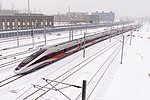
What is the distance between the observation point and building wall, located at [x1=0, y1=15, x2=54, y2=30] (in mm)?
64344

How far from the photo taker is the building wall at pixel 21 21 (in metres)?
64.3

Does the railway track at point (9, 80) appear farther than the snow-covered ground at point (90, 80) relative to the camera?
Yes

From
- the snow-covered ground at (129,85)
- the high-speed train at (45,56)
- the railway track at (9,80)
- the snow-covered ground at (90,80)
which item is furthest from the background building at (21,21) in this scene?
the snow-covered ground at (129,85)

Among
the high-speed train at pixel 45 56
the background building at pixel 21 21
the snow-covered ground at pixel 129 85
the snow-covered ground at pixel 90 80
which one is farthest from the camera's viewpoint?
the background building at pixel 21 21

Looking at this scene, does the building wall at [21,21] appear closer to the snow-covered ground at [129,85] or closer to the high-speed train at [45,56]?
the high-speed train at [45,56]

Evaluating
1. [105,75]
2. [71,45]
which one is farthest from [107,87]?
[71,45]

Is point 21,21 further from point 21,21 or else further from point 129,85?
point 129,85

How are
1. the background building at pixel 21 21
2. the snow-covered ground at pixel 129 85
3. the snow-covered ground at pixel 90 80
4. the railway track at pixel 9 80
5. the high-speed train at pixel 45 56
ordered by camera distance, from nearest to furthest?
the snow-covered ground at pixel 90 80 < the snow-covered ground at pixel 129 85 < the railway track at pixel 9 80 < the high-speed train at pixel 45 56 < the background building at pixel 21 21

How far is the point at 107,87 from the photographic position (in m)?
19.6

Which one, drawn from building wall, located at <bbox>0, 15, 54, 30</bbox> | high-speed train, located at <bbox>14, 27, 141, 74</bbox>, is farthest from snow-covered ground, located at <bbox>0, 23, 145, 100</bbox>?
building wall, located at <bbox>0, 15, 54, 30</bbox>

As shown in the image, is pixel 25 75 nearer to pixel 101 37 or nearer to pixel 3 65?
pixel 3 65

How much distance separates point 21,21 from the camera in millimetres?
72312

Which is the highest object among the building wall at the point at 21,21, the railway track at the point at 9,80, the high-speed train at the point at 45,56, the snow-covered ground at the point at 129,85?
the building wall at the point at 21,21

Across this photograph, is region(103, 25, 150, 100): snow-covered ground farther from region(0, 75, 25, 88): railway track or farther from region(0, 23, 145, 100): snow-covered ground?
region(0, 75, 25, 88): railway track
